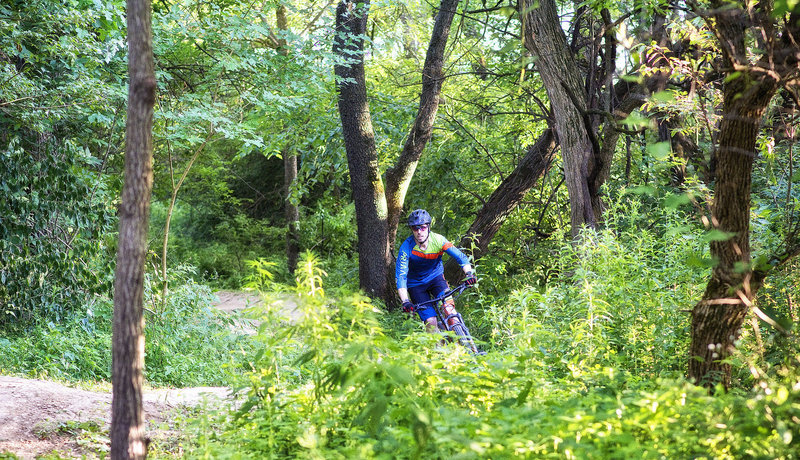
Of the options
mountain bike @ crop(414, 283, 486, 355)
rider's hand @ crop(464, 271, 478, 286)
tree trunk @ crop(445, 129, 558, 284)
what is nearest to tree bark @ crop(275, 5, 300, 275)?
tree trunk @ crop(445, 129, 558, 284)

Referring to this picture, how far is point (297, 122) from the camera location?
1288cm

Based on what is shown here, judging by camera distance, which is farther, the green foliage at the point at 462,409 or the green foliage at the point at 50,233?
the green foliage at the point at 50,233

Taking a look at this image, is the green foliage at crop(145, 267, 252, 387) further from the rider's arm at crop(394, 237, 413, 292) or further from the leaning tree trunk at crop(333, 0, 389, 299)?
the leaning tree trunk at crop(333, 0, 389, 299)

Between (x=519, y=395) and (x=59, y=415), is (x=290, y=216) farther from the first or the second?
(x=519, y=395)

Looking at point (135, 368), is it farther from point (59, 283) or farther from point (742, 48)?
point (59, 283)

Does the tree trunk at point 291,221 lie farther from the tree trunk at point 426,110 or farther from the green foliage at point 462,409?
the green foliage at point 462,409

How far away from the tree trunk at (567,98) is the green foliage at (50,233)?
6307 mm

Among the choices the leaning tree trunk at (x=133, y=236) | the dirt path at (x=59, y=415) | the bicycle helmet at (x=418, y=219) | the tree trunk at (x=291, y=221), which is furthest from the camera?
the tree trunk at (x=291, y=221)

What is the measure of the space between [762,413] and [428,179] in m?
11.8

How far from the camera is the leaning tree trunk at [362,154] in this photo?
11.1m

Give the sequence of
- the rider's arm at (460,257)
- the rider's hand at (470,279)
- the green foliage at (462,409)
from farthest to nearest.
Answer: the rider's arm at (460,257), the rider's hand at (470,279), the green foliage at (462,409)

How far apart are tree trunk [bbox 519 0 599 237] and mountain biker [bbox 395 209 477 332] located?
1.63 meters

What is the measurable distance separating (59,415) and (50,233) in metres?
4.76

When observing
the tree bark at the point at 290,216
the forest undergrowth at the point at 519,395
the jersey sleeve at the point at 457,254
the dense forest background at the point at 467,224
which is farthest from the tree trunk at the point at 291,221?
the forest undergrowth at the point at 519,395
